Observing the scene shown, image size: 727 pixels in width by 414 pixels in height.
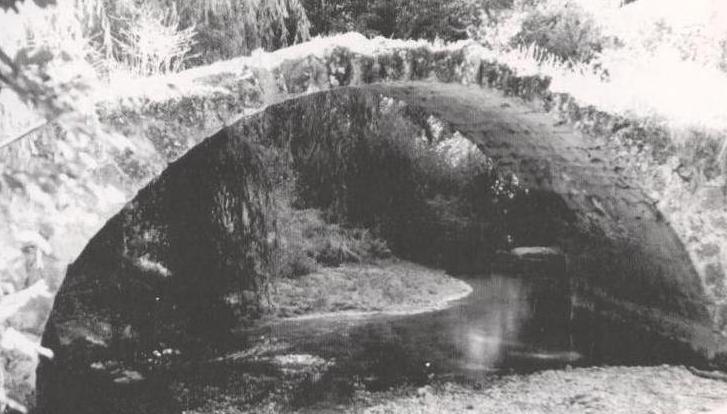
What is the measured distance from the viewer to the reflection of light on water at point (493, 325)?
248 inches

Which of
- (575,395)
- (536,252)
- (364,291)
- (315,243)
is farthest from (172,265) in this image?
(536,252)

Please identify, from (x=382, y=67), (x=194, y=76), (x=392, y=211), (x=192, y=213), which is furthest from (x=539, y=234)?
(x=194, y=76)

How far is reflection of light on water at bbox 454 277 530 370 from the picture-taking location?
6.30m

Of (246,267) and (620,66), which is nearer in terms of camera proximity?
(620,66)

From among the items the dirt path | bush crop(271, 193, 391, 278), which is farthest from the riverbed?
bush crop(271, 193, 391, 278)

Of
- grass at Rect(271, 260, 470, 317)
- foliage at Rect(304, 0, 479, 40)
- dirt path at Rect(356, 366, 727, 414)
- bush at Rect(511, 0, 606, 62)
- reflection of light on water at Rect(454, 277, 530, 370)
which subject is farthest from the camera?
grass at Rect(271, 260, 470, 317)

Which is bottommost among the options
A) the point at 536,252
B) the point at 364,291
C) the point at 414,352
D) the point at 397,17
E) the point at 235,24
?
the point at 414,352

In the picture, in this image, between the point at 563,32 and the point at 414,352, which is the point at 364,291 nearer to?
the point at 414,352

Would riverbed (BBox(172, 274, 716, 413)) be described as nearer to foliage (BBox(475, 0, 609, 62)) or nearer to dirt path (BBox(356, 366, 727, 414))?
dirt path (BBox(356, 366, 727, 414))

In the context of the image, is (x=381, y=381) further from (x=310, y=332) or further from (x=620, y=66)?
(x=620, y=66)

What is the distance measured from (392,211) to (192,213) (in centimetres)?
495

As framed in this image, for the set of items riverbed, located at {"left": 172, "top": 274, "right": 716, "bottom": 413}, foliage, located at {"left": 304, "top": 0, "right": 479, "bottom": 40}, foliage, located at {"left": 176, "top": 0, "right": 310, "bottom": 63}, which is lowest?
riverbed, located at {"left": 172, "top": 274, "right": 716, "bottom": 413}

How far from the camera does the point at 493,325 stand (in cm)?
739

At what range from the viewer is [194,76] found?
4527mm
